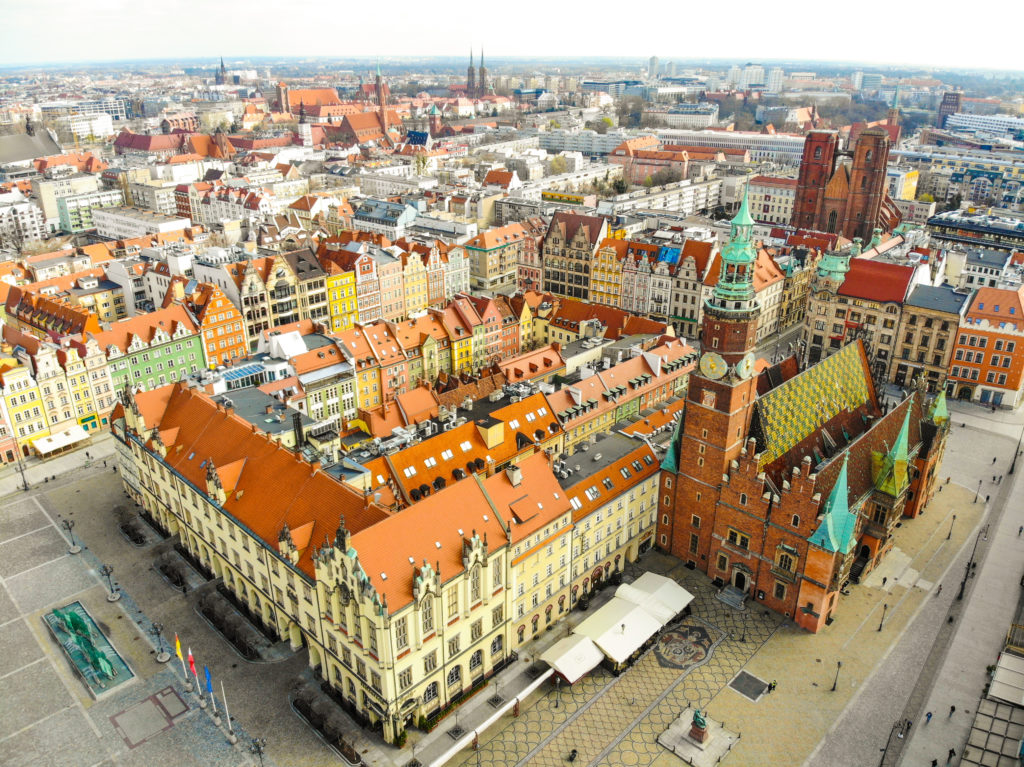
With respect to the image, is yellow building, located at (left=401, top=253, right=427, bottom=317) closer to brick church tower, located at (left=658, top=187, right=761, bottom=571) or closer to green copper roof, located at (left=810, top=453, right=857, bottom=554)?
brick church tower, located at (left=658, top=187, right=761, bottom=571)

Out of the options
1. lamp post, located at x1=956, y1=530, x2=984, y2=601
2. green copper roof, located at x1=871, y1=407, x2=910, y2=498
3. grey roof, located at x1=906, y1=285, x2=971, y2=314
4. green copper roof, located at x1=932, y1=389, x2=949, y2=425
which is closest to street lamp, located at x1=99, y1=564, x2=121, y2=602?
green copper roof, located at x1=871, y1=407, x2=910, y2=498

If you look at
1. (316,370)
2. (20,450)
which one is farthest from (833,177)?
(20,450)

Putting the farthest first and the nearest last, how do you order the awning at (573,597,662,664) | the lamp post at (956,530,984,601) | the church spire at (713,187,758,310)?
the lamp post at (956,530,984,601), the church spire at (713,187,758,310), the awning at (573,597,662,664)

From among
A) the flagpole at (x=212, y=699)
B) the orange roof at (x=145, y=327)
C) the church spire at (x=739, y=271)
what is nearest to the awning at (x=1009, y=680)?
the church spire at (x=739, y=271)

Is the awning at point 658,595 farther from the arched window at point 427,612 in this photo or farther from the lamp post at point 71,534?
the lamp post at point 71,534

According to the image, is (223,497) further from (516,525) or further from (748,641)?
(748,641)

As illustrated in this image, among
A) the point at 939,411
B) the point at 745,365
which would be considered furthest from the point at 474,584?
the point at 939,411

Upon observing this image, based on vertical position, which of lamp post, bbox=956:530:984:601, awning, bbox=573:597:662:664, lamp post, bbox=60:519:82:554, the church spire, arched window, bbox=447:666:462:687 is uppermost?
the church spire
